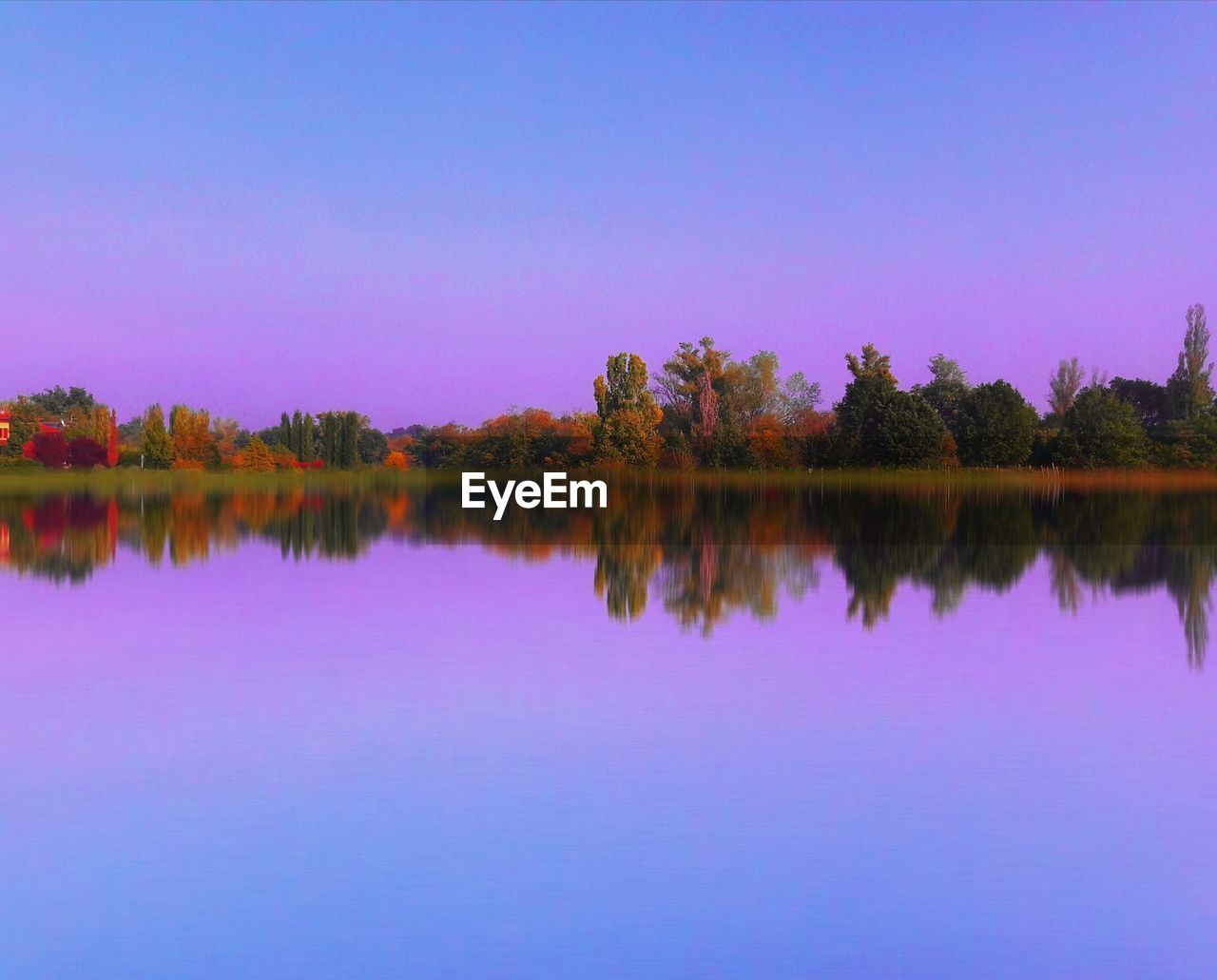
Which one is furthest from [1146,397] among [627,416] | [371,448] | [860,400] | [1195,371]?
[371,448]

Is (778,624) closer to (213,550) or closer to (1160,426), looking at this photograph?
(213,550)

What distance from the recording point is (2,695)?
750cm

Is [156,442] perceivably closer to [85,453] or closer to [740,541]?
[85,453]

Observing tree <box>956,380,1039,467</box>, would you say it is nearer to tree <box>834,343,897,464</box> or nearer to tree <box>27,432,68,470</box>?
tree <box>834,343,897,464</box>

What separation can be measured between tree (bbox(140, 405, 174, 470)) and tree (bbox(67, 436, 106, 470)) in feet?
9.60

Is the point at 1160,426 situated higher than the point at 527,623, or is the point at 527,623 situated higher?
the point at 1160,426

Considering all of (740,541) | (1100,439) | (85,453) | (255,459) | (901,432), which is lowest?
(740,541)

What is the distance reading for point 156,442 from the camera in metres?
68.7

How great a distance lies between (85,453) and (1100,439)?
6697cm

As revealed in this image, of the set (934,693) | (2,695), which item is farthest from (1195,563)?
(2,695)

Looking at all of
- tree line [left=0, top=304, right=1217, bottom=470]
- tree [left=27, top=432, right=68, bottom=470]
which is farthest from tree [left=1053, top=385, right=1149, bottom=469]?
tree [left=27, top=432, right=68, bottom=470]

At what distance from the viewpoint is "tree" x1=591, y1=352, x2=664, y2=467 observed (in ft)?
207

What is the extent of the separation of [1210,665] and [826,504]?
2523 centimetres

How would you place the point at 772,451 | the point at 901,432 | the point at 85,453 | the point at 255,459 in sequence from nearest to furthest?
the point at 901,432 → the point at 772,451 → the point at 85,453 → the point at 255,459
